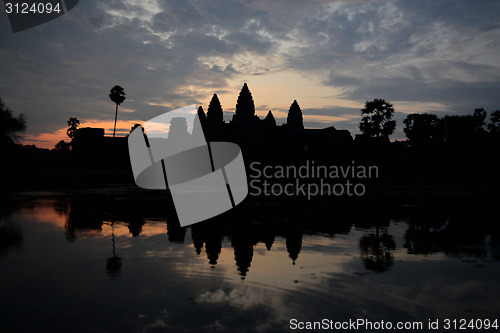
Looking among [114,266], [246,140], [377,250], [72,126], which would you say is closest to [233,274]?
[114,266]

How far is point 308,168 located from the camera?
59.4m

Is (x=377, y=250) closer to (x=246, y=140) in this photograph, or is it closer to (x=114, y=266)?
(x=114, y=266)

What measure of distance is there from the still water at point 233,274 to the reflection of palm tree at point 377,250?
0.03 meters

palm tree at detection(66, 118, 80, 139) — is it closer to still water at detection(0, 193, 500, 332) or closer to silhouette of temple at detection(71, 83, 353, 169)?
silhouette of temple at detection(71, 83, 353, 169)

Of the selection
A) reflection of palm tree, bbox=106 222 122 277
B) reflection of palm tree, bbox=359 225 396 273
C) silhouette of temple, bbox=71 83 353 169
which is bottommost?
reflection of palm tree, bbox=359 225 396 273

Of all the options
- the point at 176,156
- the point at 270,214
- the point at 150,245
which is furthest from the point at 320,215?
the point at 176,156

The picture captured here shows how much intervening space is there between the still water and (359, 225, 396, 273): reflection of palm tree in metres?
0.03

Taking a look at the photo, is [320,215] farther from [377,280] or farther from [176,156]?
[176,156]

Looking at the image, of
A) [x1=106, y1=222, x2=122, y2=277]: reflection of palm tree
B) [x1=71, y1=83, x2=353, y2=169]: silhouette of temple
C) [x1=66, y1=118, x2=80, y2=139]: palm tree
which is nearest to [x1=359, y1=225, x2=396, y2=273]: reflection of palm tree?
[x1=106, y1=222, x2=122, y2=277]: reflection of palm tree

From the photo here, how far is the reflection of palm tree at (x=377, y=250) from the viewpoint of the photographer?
8742mm

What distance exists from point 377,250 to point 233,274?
4.75 m

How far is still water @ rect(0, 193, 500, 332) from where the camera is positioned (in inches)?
223

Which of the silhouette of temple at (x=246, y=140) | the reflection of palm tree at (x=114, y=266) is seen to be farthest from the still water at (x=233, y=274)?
the silhouette of temple at (x=246, y=140)

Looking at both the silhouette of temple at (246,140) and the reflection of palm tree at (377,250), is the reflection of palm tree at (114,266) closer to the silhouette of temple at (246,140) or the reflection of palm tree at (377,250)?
the reflection of palm tree at (377,250)
